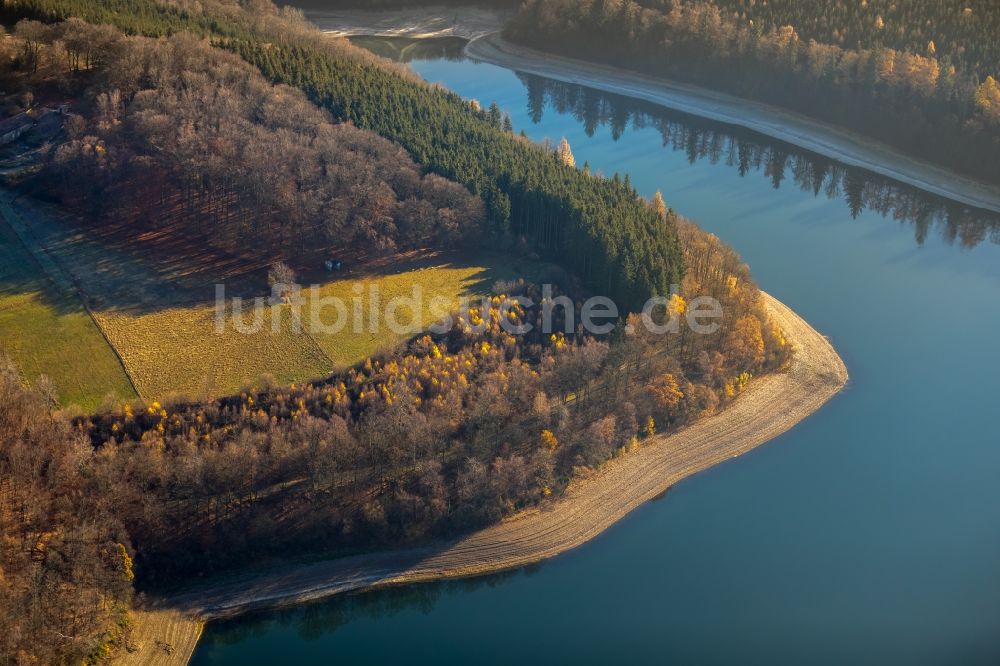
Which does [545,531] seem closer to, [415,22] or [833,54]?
[833,54]

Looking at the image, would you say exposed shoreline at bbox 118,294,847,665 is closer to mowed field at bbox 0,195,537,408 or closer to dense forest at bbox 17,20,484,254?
mowed field at bbox 0,195,537,408

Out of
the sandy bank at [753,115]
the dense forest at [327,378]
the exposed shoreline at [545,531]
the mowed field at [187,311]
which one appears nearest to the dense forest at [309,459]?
the dense forest at [327,378]

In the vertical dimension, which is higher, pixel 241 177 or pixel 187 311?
pixel 241 177

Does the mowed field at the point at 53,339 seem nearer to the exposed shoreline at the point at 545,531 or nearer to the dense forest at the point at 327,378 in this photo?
the dense forest at the point at 327,378

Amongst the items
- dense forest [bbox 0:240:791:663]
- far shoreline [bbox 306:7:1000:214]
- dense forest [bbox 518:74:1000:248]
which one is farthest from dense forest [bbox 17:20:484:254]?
far shoreline [bbox 306:7:1000:214]

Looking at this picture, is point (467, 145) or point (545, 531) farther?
point (467, 145)

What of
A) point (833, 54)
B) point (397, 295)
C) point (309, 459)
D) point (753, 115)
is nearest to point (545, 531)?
point (309, 459)

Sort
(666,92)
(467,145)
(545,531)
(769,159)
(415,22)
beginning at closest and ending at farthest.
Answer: (545,531) < (467,145) < (769,159) < (666,92) < (415,22)
